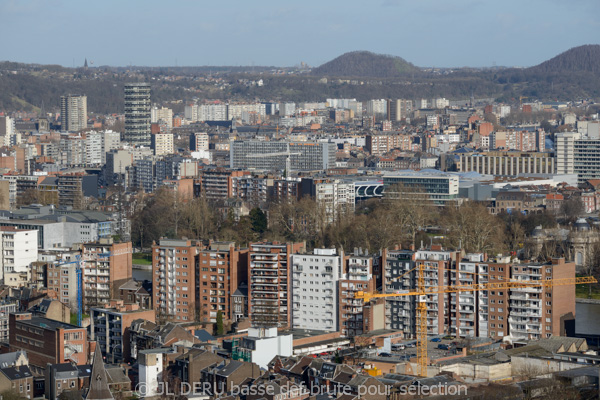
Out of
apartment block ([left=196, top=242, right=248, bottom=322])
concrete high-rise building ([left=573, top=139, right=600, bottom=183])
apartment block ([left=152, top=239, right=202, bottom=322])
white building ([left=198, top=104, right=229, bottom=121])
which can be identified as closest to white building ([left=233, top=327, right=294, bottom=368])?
apartment block ([left=196, top=242, right=248, bottom=322])

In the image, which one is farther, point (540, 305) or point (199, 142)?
point (199, 142)

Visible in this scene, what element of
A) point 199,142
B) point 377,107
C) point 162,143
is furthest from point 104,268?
point 377,107

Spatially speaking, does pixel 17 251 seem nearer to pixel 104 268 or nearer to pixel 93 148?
pixel 104 268

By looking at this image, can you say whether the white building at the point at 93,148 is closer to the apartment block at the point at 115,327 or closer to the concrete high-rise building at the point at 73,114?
the concrete high-rise building at the point at 73,114

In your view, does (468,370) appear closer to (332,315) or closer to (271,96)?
(332,315)

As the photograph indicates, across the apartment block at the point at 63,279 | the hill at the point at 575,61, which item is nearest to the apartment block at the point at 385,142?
the apartment block at the point at 63,279

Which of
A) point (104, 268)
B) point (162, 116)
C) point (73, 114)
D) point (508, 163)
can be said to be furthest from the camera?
point (162, 116)
